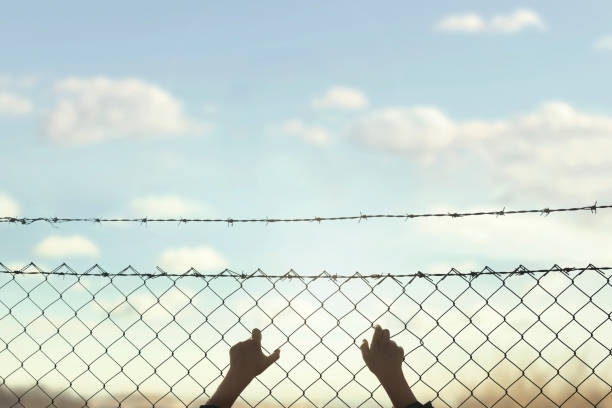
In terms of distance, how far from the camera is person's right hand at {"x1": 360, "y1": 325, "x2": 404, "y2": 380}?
391 cm

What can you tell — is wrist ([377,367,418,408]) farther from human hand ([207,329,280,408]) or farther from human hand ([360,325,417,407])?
human hand ([207,329,280,408])

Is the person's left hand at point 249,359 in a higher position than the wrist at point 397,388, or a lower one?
higher

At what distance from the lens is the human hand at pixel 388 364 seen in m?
3.85

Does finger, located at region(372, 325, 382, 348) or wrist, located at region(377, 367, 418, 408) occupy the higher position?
finger, located at region(372, 325, 382, 348)

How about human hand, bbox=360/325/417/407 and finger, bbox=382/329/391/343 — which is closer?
human hand, bbox=360/325/417/407

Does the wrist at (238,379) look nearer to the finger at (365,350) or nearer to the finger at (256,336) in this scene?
the finger at (256,336)

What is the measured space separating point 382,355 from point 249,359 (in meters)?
0.64

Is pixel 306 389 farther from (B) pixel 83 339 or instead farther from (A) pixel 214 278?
(B) pixel 83 339

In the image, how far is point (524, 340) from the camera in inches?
155

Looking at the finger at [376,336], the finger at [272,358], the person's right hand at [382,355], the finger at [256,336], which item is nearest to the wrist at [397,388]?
the person's right hand at [382,355]

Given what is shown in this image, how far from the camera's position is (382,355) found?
3.95m

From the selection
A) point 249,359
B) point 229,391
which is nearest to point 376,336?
point 249,359

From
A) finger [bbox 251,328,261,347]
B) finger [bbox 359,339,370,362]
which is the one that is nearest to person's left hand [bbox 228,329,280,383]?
finger [bbox 251,328,261,347]

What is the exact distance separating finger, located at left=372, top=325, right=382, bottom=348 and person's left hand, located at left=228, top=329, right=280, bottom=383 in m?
0.47
